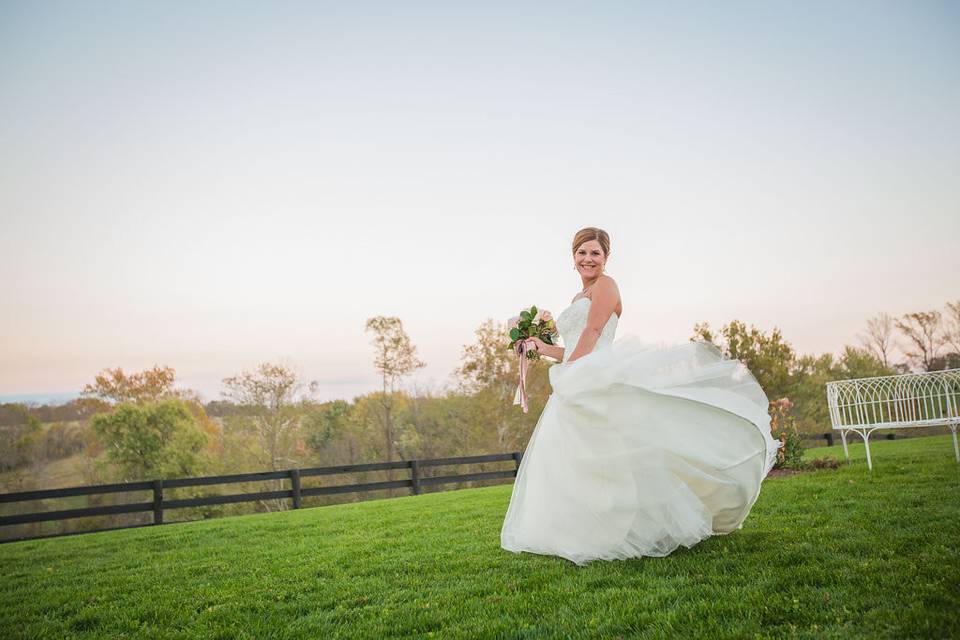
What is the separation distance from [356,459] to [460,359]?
10.5 metres

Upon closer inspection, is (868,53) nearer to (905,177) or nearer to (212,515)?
(905,177)

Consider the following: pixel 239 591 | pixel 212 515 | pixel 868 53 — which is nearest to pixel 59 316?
pixel 212 515

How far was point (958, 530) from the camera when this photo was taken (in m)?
3.93

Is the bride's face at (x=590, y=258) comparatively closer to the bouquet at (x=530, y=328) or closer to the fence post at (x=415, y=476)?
the bouquet at (x=530, y=328)

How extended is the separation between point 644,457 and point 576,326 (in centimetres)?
136

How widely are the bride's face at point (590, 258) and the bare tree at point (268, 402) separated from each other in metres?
28.0

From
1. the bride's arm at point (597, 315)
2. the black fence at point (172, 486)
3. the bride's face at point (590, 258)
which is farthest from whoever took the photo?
the black fence at point (172, 486)

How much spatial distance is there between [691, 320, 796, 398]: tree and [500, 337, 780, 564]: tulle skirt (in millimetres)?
30397

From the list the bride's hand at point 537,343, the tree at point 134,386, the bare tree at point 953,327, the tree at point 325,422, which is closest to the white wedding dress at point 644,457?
the bride's hand at point 537,343

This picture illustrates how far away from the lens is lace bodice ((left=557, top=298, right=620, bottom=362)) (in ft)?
15.1

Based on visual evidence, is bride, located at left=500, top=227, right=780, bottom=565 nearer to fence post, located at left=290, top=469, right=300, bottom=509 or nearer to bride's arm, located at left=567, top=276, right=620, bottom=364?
bride's arm, located at left=567, top=276, right=620, bottom=364

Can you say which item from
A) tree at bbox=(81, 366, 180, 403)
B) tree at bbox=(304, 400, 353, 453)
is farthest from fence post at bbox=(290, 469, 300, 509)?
tree at bbox=(81, 366, 180, 403)

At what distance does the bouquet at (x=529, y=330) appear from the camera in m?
5.11

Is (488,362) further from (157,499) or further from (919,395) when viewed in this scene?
(919,395)
